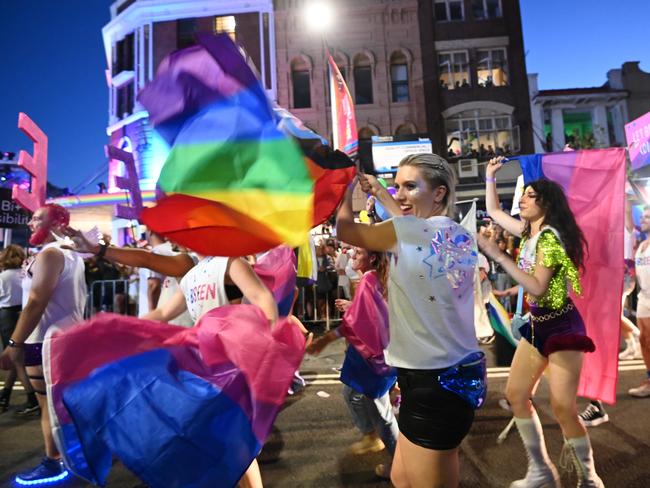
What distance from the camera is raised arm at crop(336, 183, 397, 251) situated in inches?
82.5

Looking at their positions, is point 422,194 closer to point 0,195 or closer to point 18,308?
point 18,308

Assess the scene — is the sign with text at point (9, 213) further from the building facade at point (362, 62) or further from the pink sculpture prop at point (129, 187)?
the building facade at point (362, 62)

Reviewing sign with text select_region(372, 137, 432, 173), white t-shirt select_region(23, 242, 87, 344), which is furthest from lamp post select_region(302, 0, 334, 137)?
white t-shirt select_region(23, 242, 87, 344)

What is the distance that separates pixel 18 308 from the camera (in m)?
6.70

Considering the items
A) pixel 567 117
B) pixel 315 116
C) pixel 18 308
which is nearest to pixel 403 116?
pixel 315 116

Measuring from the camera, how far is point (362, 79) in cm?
2427

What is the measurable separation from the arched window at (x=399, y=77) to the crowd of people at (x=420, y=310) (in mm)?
20087

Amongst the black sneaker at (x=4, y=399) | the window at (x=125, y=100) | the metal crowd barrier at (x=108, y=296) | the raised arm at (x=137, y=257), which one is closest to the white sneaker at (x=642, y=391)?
the raised arm at (x=137, y=257)

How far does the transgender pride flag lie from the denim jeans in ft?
5.82

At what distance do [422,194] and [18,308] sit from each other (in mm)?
6701

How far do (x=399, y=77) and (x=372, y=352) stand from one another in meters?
22.8

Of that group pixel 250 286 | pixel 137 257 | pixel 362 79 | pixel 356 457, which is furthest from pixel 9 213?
pixel 362 79

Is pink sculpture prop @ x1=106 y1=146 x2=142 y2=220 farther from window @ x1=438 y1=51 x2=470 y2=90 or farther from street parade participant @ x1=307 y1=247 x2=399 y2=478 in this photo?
window @ x1=438 y1=51 x2=470 y2=90

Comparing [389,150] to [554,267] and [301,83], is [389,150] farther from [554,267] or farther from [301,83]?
[554,267]
